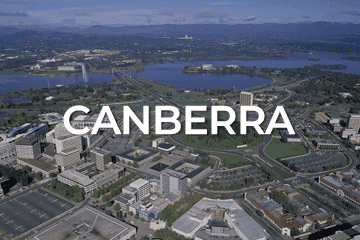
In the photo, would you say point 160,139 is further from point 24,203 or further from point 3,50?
point 3,50

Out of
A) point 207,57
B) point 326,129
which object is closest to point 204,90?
point 326,129

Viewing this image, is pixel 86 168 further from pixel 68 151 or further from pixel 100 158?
pixel 68 151

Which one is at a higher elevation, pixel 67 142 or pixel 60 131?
pixel 60 131

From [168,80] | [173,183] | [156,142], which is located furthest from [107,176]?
[168,80]

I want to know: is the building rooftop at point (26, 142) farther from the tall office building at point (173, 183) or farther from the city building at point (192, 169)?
the tall office building at point (173, 183)

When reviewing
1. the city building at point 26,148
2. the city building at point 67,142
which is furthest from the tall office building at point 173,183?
the city building at point 26,148

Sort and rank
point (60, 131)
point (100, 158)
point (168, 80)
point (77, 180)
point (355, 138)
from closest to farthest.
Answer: point (77, 180)
point (100, 158)
point (60, 131)
point (355, 138)
point (168, 80)

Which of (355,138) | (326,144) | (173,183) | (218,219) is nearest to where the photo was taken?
(218,219)
